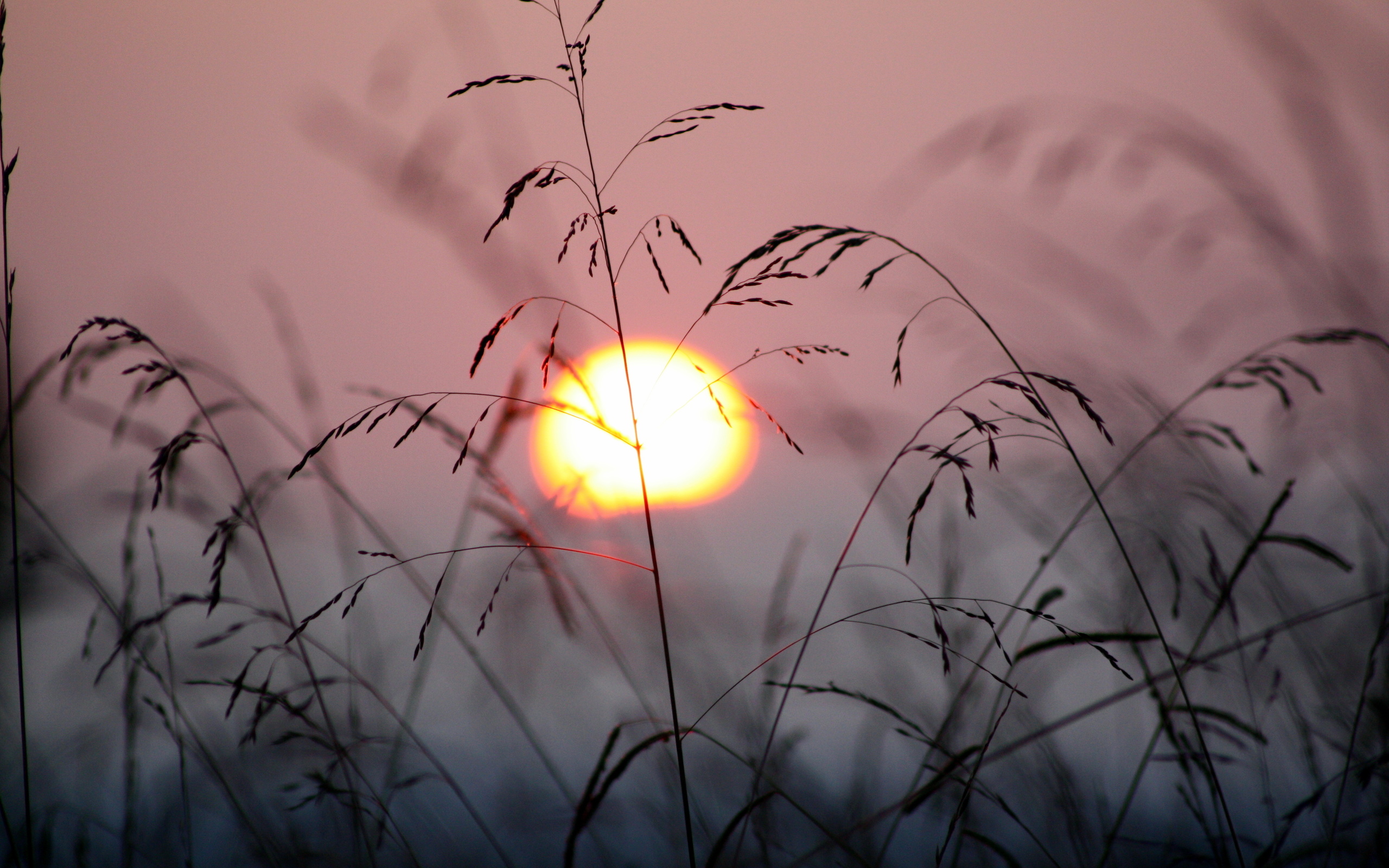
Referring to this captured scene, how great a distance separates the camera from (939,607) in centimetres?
93

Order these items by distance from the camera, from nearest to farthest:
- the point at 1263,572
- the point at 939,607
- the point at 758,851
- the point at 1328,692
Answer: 1. the point at 939,607
2. the point at 758,851
3. the point at 1328,692
4. the point at 1263,572

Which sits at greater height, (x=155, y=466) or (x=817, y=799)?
(x=155, y=466)

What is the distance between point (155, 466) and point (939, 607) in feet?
3.50

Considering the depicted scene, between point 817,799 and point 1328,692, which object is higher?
point 1328,692

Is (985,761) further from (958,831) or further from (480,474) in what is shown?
(480,474)

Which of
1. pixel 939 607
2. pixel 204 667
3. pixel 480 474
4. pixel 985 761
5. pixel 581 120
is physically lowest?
pixel 985 761

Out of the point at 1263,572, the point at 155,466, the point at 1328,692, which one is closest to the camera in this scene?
the point at 155,466

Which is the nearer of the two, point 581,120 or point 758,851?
point 581,120

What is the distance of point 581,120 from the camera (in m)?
1.03

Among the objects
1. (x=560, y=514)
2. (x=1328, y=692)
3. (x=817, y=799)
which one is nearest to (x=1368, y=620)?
(x=1328, y=692)

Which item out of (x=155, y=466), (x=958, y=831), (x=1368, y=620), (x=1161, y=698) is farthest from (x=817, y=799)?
(x=155, y=466)

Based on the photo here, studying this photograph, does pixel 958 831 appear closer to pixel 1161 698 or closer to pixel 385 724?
pixel 1161 698

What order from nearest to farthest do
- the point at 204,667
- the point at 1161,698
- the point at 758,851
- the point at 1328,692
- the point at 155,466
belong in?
1. the point at 155,466
2. the point at 1161,698
3. the point at 758,851
4. the point at 1328,692
5. the point at 204,667

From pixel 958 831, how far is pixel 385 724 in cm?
117
